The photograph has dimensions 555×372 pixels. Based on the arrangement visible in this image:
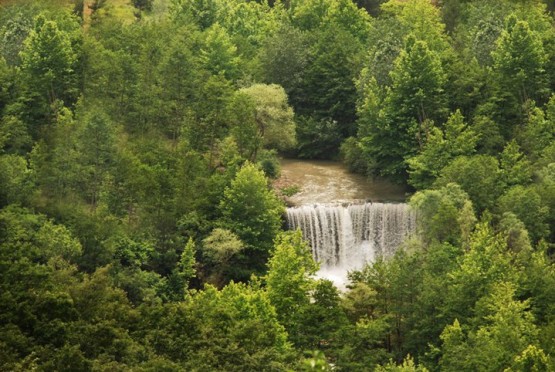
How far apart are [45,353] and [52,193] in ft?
113

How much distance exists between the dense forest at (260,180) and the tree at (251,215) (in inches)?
6.6

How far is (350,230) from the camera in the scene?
13112 cm

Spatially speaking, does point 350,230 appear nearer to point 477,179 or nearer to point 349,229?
point 349,229

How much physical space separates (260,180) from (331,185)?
52.0 ft

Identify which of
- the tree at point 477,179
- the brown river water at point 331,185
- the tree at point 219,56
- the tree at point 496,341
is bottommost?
the tree at point 496,341

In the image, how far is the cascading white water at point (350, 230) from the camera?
130625mm

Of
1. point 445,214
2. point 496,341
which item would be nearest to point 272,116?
point 445,214

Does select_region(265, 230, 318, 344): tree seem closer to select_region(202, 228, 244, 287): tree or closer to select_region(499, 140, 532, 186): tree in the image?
select_region(202, 228, 244, 287): tree

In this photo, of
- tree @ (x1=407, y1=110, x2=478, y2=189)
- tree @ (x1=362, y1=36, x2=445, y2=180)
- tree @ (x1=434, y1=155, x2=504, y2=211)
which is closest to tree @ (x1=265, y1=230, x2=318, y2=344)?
tree @ (x1=434, y1=155, x2=504, y2=211)

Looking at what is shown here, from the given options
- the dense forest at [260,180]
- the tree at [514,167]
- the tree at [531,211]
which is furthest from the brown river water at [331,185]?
the tree at [531,211]

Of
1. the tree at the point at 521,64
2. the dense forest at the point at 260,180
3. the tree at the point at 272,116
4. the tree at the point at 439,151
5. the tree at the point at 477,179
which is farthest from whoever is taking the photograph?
the tree at the point at 521,64

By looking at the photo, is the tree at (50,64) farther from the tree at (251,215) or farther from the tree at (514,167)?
the tree at (514,167)

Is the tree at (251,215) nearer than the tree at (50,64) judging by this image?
Yes

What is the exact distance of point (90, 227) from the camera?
119 metres
